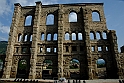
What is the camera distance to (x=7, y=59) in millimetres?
18641

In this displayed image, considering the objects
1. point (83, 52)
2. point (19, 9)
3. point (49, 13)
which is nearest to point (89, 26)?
point (83, 52)

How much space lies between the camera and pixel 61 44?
18.5 metres

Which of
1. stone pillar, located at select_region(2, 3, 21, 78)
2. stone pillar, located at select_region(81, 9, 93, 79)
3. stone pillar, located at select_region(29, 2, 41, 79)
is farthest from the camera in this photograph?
stone pillar, located at select_region(2, 3, 21, 78)

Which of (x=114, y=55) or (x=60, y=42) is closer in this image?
(x=114, y=55)

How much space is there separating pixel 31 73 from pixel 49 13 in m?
11.3

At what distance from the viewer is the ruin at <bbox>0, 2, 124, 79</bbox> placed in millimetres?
17656

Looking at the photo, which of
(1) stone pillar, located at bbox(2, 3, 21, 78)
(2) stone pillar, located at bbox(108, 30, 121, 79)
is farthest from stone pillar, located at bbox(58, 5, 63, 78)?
(1) stone pillar, located at bbox(2, 3, 21, 78)

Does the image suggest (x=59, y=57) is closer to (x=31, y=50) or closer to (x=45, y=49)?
(x=45, y=49)

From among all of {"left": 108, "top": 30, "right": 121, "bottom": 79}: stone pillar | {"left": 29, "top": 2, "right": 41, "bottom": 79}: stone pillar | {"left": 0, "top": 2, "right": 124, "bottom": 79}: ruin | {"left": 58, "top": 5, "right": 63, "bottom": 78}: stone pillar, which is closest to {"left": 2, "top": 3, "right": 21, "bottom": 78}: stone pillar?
{"left": 0, "top": 2, "right": 124, "bottom": 79}: ruin

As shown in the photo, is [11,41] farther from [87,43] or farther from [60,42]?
[87,43]

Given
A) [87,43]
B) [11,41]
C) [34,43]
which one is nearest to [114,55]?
[87,43]

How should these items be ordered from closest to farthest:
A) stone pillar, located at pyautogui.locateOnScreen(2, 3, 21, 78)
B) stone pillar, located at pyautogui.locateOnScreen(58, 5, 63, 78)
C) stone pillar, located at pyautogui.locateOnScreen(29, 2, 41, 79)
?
1. stone pillar, located at pyautogui.locateOnScreen(58, 5, 63, 78)
2. stone pillar, located at pyautogui.locateOnScreen(29, 2, 41, 79)
3. stone pillar, located at pyautogui.locateOnScreen(2, 3, 21, 78)

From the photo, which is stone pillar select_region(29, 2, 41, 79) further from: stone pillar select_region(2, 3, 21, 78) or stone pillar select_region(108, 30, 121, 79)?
stone pillar select_region(108, 30, 121, 79)

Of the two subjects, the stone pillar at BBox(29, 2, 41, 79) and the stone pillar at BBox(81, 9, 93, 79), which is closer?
the stone pillar at BBox(81, 9, 93, 79)
